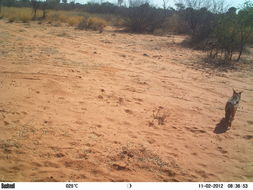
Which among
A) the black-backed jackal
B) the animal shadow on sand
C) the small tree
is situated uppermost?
the small tree

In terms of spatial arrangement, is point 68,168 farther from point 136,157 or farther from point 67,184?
point 136,157

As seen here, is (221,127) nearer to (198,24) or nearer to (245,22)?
(245,22)

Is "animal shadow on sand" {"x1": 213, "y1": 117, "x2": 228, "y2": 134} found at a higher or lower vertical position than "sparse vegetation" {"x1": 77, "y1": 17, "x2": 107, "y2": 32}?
lower

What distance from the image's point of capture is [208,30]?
14.1 meters

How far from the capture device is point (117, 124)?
172 inches

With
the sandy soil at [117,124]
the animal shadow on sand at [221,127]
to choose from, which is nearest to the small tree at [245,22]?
the sandy soil at [117,124]

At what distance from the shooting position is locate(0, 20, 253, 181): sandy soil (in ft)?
10.8

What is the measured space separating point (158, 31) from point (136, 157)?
17.1 meters

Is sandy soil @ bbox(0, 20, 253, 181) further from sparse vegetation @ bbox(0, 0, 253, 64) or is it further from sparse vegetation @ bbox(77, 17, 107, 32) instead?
sparse vegetation @ bbox(77, 17, 107, 32)

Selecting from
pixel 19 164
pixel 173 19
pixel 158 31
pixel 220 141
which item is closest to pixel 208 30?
pixel 158 31

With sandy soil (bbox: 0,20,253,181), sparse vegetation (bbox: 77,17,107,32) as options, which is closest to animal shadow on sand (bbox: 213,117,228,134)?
sandy soil (bbox: 0,20,253,181)

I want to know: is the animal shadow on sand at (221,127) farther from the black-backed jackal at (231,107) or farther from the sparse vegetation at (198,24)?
the sparse vegetation at (198,24)

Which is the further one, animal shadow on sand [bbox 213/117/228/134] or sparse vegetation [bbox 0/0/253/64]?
sparse vegetation [bbox 0/0/253/64]

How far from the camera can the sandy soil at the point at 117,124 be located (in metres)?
3.29
